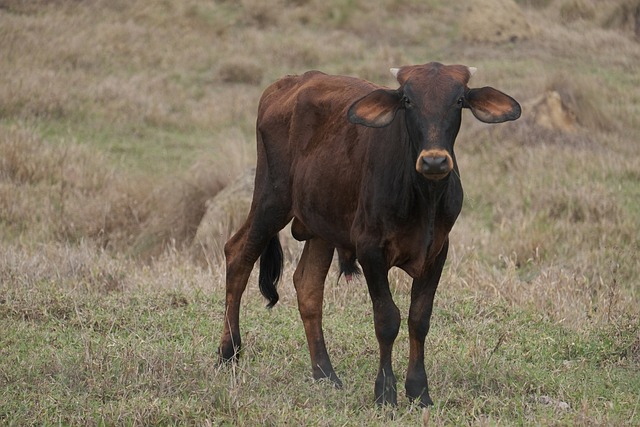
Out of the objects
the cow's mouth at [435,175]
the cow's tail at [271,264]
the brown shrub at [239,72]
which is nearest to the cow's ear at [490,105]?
the cow's mouth at [435,175]

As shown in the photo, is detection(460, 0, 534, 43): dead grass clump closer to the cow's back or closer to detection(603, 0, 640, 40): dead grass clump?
detection(603, 0, 640, 40): dead grass clump

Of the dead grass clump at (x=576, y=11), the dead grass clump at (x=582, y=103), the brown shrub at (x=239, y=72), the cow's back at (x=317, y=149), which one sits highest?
the cow's back at (x=317, y=149)

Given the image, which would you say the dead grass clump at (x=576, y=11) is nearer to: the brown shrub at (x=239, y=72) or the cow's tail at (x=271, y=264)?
the brown shrub at (x=239, y=72)

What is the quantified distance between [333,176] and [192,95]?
12138 mm

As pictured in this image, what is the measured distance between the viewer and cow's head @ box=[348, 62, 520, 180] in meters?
5.19

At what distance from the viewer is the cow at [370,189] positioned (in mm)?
5430

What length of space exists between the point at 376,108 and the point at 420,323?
3.80 feet

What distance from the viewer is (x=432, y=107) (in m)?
5.30

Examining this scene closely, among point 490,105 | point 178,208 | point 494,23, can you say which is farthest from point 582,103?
point 490,105

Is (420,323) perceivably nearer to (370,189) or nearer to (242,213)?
(370,189)

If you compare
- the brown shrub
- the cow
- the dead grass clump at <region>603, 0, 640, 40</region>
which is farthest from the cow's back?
the dead grass clump at <region>603, 0, 640, 40</region>

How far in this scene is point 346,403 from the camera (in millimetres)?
5809

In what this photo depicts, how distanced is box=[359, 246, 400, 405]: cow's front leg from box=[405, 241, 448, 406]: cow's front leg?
109mm

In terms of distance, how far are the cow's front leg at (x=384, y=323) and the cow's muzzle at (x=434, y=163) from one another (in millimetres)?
737
